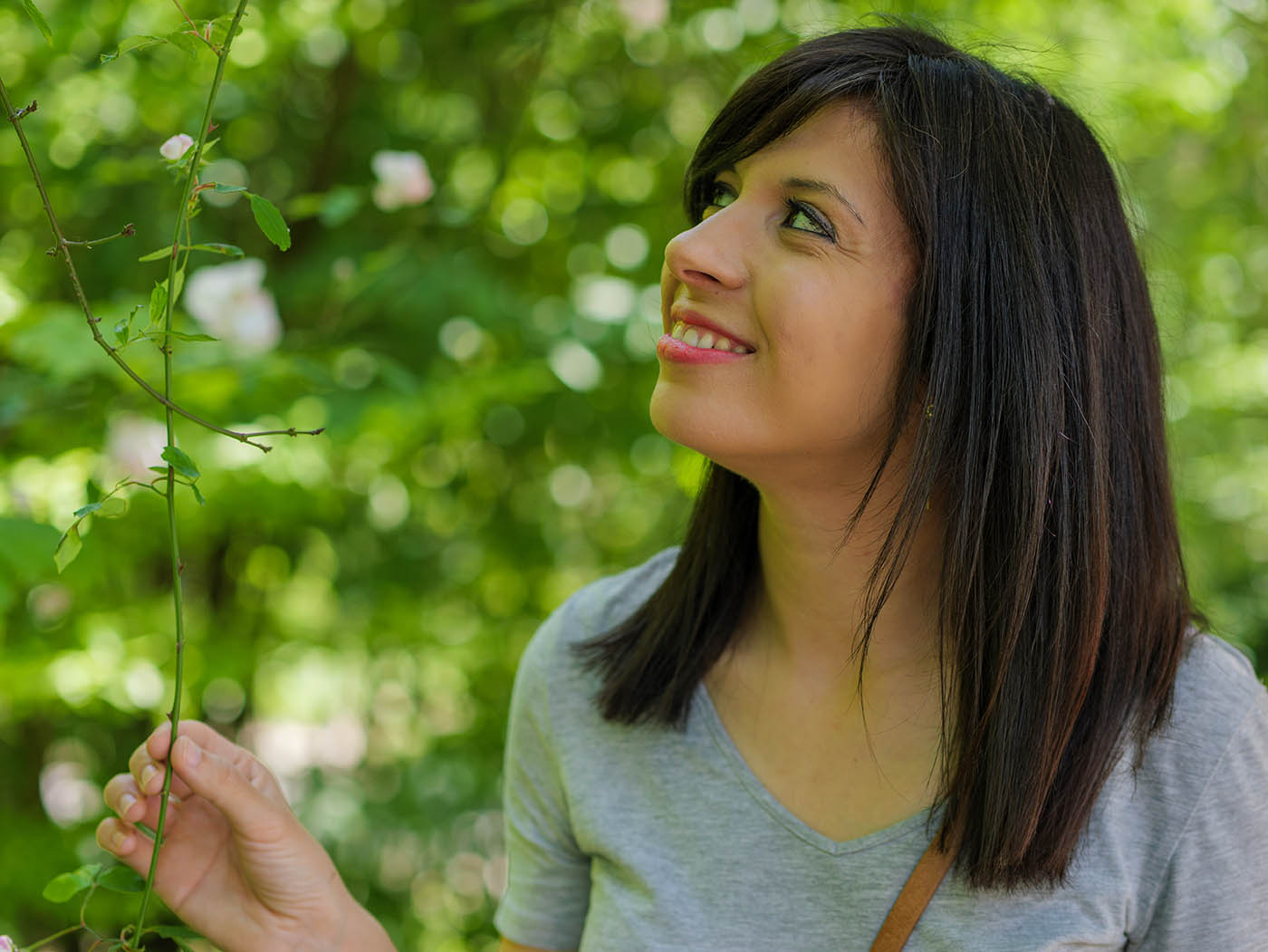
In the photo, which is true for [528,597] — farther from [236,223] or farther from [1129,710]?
[1129,710]

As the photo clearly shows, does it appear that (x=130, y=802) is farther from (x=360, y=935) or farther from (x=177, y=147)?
(x=177, y=147)

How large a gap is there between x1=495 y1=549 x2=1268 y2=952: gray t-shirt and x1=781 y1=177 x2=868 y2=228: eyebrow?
2.00 feet

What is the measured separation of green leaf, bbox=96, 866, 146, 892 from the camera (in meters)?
0.99

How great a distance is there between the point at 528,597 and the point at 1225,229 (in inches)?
92.7

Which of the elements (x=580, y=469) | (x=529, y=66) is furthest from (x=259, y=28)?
(x=580, y=469)

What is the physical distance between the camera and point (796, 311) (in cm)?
116

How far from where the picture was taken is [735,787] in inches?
55.1

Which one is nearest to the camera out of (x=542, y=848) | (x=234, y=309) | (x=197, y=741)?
(x=197, y=741)

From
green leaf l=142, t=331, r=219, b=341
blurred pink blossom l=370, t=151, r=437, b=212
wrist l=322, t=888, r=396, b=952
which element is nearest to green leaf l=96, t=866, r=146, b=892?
wrist l=322, t=888, r=396, b=952

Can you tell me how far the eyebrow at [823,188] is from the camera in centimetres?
119

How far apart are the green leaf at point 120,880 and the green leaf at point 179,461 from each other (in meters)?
0.36

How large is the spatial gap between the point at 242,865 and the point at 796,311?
777mm

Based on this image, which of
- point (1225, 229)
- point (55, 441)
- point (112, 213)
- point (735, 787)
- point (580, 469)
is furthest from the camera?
point (1225, 229)

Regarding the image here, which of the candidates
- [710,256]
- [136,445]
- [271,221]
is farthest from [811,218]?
[136,445]
